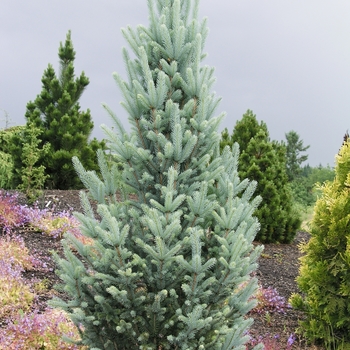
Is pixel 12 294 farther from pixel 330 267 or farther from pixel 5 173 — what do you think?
pixel 5 173

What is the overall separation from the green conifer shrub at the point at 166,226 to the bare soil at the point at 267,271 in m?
2.70

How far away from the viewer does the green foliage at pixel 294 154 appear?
85.6 ft

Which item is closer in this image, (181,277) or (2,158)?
(181,277)

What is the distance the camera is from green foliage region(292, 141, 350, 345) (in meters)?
5.97

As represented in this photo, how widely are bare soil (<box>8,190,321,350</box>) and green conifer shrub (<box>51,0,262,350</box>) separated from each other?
270cm

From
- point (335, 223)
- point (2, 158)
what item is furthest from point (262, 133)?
point (2, 158)

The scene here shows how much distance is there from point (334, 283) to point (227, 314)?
9.49ft

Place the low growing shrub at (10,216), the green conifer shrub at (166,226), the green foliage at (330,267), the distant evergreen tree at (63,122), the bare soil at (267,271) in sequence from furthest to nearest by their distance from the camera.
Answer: the distant evergreen tree at (63,122) < the low growing shrub at (10,216) < the bare soil at (267,271) < the green foliage at (330,267) < the green conifer shrub at (166,226)

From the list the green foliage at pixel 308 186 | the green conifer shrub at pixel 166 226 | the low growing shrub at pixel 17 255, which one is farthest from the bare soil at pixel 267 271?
the green foliage at pixel 308 186

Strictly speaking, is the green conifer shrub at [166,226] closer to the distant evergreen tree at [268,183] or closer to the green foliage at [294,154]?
the distant evergreen tree at [268,183]

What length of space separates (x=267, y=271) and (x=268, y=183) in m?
2.57

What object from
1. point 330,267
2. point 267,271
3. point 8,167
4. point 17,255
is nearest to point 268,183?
point 267,271

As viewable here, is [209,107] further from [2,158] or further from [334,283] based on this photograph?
[2,158]

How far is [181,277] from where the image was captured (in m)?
3.46
